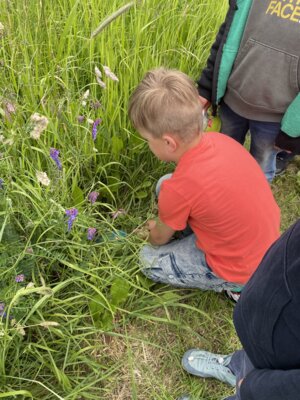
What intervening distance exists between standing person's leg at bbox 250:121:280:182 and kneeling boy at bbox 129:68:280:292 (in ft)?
1.25

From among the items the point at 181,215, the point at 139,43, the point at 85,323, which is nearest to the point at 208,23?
the point at 139,43

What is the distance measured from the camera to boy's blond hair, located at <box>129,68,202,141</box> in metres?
1.32

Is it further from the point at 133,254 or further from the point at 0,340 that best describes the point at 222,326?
the point at 0,340

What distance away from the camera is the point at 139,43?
1877mm

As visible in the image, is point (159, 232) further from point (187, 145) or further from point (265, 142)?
point (265, 142)

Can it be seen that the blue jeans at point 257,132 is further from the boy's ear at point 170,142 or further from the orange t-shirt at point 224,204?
the boy's ear at point 170,142

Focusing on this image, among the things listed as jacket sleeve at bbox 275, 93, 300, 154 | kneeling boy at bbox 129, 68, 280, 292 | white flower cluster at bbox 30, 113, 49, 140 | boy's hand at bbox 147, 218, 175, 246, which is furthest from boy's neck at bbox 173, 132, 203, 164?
white flower cluster at bbox 30, 113, 49, 140

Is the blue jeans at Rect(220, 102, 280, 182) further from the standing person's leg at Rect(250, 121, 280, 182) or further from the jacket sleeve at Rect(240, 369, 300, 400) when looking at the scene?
the jacket sleeve at Rect(240, 369, 300, 400)

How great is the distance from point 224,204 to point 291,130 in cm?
50

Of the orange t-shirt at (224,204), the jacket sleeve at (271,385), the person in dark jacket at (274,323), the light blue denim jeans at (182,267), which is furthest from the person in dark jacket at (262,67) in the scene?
the jacket sleeve at (271,385)

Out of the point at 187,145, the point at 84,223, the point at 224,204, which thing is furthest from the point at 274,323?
the point at 84,223

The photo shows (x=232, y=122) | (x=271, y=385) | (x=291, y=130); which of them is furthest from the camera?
(x=232, y=122)

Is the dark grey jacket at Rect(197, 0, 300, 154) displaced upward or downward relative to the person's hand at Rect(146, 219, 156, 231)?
upward

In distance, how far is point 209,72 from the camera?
67.9 inches
